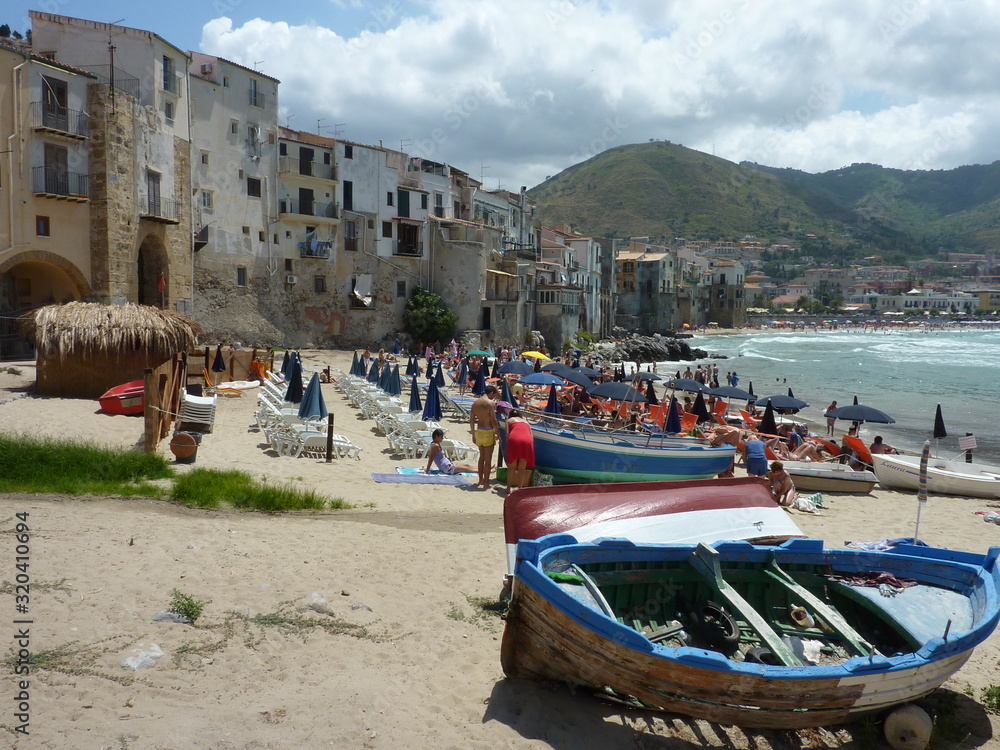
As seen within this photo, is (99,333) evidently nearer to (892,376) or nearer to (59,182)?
(59,182)

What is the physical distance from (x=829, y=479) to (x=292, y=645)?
11942 millimetres

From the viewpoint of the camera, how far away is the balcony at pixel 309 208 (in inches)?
1486

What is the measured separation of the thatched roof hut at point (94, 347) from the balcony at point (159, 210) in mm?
13010

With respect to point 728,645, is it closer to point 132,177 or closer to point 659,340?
point 132,177

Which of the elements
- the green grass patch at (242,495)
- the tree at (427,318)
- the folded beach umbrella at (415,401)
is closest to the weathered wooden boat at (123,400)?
the green grass patch at (242,495)

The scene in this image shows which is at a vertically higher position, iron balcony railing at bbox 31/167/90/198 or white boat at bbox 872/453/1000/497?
iron balcony railing at bbox 31/167/90/198

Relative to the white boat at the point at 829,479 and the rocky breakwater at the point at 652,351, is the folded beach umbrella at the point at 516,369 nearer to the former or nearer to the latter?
the white boat at the point at 829,479

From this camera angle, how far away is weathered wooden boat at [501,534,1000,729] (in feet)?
15.3

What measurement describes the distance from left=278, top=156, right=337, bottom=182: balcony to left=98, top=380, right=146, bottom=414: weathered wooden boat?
1014 inches

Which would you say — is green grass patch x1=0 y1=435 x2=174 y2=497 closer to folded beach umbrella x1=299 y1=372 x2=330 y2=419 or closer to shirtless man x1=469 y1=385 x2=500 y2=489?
folded beach umbrella x1=299 y1=372 x2=330 y2=419

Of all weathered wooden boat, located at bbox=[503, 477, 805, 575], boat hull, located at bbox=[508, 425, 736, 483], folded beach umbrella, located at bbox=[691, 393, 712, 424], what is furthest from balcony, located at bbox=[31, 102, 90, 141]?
weathered wooden boat, located at bbox=[503, 477, 805, 575]

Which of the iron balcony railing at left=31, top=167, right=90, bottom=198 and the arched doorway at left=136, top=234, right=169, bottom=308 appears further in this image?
the arched doorway at left=136, top=234, right=169, bottom=308

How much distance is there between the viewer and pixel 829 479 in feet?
46.5

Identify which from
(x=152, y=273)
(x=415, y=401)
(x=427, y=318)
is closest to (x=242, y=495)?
(x=415, y=401)
